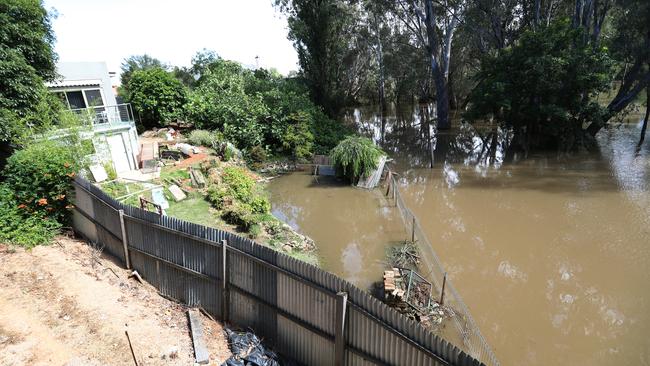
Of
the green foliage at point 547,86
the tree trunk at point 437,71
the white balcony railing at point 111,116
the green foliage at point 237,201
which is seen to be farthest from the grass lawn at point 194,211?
the tree trunk at point 437,71

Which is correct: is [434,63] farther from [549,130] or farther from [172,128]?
[172,128]

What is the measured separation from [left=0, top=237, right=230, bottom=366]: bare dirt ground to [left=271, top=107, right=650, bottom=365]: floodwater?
4.36m

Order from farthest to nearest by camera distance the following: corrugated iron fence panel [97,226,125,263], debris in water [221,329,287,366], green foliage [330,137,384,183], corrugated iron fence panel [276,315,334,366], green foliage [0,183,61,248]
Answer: green foliage [330,137,384,183]
green foliage [0,183,61,248]
corrugated iron fence panel [97,226,125,263]
debris in water [221,329,287,366]
corrugated iron fence panel [276,315,334,366]

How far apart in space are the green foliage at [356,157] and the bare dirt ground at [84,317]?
973 cm

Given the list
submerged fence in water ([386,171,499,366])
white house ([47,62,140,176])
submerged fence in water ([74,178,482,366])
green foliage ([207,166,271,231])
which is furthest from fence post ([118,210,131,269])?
white house ([47,62,140,176])

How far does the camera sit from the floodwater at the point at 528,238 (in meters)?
6.77

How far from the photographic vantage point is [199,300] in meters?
6.24

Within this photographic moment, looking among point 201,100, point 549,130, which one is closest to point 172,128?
point 201,100

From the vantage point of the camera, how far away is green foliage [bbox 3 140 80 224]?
855 centimetres

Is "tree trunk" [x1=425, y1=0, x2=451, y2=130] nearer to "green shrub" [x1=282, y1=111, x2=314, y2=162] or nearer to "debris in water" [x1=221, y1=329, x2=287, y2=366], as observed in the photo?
"green shrub" [x1=282, y1=111, x2=314, y2=162]

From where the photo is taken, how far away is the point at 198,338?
5508 millimetres

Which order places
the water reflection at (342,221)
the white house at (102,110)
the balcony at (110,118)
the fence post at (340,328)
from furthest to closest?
the balcony at (110,118) → the white house at (102,110) → the water reflection at (342,221) → the fence post at (340,328)

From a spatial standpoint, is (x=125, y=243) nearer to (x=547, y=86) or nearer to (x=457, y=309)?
(x=457, y=309)

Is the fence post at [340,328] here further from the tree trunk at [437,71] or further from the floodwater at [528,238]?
the tree trunk at [437,71]
